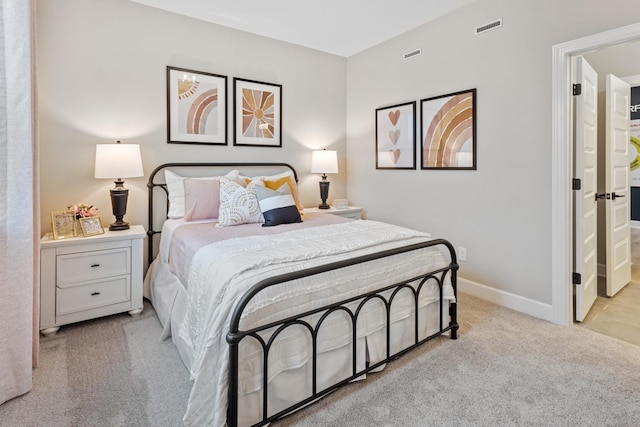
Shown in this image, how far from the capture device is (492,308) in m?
2.95

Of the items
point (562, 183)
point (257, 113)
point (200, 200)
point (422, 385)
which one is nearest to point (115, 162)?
point (200, 200)

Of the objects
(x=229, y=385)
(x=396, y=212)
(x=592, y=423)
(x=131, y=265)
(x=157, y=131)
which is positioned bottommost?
(x=592, y=423)

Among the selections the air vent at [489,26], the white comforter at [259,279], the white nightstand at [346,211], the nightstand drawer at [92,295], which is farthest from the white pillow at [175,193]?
the air vent at [489,26]

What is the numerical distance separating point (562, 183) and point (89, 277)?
11.9 ft

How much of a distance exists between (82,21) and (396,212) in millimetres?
3474

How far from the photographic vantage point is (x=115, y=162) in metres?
2.77

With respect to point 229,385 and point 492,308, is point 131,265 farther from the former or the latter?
point 492,308

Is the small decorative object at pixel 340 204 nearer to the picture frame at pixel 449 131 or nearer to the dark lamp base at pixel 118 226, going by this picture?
the picture frame at pixel 449 131

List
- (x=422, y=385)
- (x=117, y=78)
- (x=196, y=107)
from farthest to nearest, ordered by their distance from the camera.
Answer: (x=196, y=107)
(x=117, y=78)
(x=422, y=385)

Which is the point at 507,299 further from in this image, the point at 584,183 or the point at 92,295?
the point at 92,295

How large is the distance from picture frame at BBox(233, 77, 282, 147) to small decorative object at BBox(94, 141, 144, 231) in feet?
3.67

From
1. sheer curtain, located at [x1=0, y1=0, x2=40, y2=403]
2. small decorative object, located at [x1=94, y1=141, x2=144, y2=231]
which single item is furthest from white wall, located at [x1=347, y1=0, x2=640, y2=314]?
sheer curtain, located at [x1=0, y1=0, x2=40, y2=403]

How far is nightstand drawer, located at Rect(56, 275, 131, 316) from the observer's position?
2.54m

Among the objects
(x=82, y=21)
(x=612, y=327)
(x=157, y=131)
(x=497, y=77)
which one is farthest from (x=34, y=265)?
(x=612, y=327)
